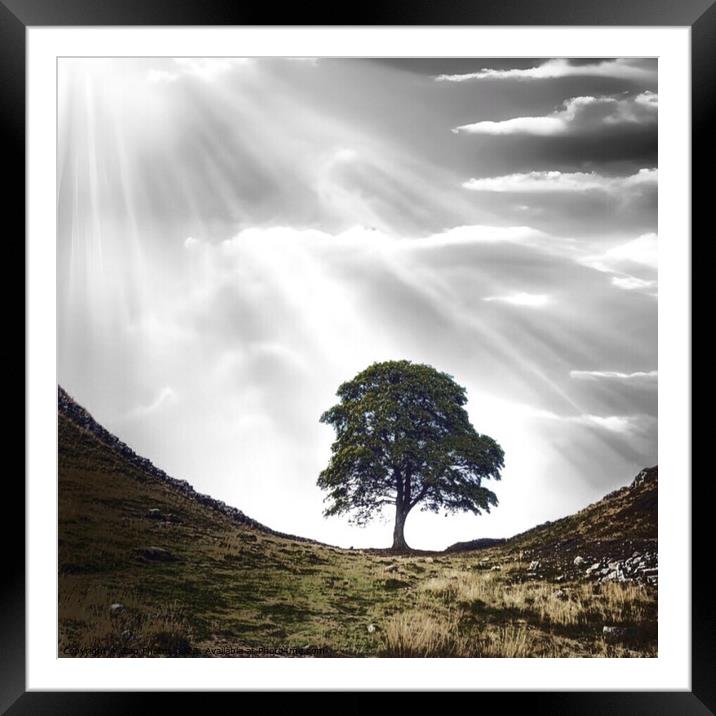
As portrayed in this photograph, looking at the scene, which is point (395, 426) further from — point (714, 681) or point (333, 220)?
point (714, 681)

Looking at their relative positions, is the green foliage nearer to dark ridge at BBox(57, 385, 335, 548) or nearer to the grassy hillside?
the grassy hillside

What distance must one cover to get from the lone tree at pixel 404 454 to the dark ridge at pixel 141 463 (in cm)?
49

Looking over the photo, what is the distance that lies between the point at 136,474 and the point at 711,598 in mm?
3694

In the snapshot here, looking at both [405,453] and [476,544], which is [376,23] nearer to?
[405,453]

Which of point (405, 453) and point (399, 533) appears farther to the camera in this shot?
point (405, 453)

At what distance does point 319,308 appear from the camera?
4477 mm

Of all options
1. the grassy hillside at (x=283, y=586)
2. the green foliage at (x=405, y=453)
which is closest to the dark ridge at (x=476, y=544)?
the grassy hillside at (x=283, y=586)

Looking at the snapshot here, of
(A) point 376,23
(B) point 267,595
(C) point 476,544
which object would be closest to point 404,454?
(C) point 476,544

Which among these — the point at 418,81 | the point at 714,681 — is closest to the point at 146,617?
the point at 714,681

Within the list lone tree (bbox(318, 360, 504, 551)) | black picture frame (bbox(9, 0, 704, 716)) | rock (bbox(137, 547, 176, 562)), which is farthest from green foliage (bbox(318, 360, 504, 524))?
black picture frame (bbox(9, 0, 704, 716))

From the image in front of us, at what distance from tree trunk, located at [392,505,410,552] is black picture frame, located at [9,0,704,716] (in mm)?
1003

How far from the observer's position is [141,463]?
4316 millimetres

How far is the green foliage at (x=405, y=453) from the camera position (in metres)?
4.43

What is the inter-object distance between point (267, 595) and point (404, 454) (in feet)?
4.53
